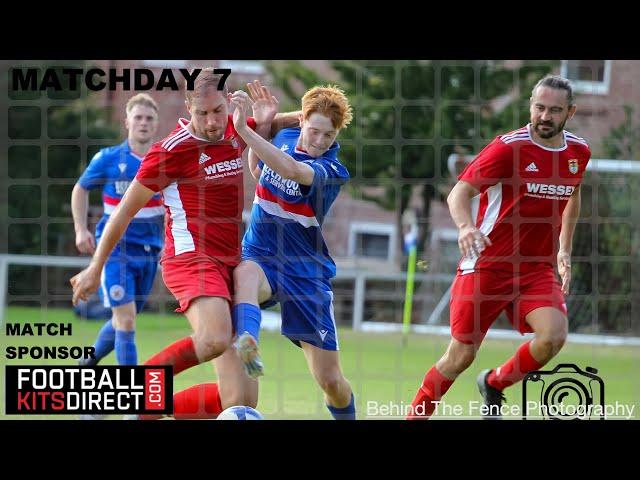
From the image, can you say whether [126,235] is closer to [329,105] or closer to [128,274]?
[128,274]

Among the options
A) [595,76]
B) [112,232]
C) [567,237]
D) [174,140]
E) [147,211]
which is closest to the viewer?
[112,232]

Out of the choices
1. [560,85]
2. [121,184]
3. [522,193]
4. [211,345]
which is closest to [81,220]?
[121,184]

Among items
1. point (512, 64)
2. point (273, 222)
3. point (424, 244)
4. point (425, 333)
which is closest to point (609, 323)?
point (425, 333)

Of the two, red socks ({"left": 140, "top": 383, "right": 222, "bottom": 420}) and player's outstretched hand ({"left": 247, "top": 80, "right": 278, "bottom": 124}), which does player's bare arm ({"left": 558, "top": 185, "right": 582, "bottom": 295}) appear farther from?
red socks ({"left": 140, "top": 383, "right": 222, "bottom": 420})

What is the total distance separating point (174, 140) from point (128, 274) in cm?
195

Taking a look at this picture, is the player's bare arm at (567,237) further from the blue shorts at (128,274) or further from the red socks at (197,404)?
the blue shorts at (128,274)

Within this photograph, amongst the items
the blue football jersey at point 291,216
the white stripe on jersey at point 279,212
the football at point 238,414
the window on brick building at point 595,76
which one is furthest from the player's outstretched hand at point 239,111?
the window on brick building at point 595,76

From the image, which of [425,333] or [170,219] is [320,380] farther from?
[425,333]

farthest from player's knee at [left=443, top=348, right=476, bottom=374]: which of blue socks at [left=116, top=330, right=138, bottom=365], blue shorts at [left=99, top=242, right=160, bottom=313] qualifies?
blue shorts at [left=99, top=242, right=160, bottom=313]

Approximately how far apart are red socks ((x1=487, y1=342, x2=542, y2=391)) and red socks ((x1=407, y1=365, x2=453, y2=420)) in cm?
35

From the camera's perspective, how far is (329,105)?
5.21 meters

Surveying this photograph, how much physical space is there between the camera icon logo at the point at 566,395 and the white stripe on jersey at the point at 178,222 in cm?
191

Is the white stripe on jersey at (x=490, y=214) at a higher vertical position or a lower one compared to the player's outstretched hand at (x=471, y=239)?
higher

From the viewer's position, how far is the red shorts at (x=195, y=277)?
503cm
